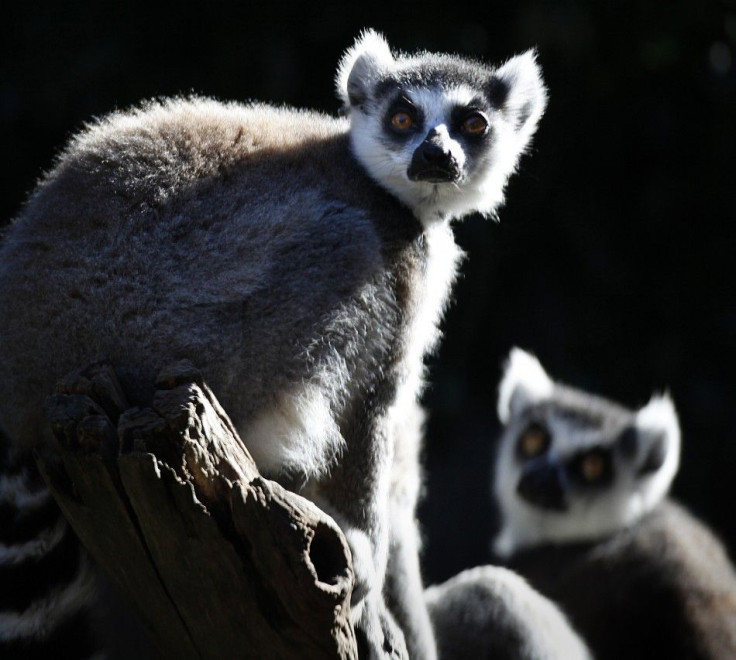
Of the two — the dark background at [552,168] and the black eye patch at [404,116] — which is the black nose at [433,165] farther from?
the dark background at [552,168]

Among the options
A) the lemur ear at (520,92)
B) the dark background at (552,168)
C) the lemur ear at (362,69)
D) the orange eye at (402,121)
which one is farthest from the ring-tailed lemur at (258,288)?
the dark background at (552,168)

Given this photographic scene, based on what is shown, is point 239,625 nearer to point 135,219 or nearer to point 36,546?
point 36,546

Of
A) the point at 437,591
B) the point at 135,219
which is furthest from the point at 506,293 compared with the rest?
the point at 135,219

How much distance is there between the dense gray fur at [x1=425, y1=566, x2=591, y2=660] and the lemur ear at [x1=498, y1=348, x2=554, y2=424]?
181 centimetres

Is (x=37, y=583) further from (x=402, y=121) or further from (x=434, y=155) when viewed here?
(x=402, y=121)

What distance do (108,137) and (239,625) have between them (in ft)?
4.00

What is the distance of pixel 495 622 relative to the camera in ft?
9.43

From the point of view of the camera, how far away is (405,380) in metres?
2.50

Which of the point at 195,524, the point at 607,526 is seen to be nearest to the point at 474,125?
the point at 195,524

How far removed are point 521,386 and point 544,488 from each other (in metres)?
0.55

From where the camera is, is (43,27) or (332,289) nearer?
(332,289)

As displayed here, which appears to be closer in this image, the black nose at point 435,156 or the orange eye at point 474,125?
the black nose at point 435,156

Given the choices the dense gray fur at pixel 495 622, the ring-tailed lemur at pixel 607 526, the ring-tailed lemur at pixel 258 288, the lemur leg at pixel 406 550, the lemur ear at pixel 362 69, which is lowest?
the ring-tailed lemur at pixel 607 526

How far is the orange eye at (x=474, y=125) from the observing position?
2.94 meters
